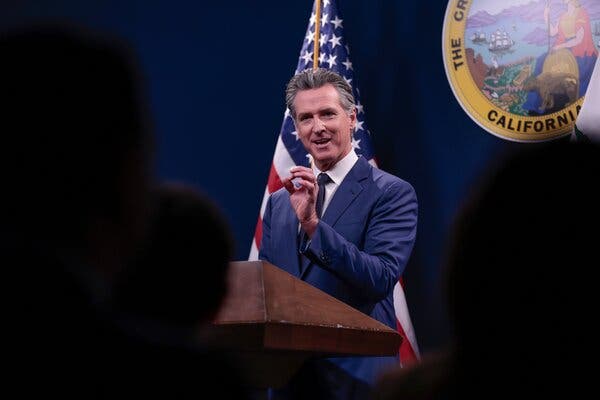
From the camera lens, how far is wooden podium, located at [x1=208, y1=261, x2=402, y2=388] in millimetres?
1872

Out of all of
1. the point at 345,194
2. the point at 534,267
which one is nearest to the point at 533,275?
the point at 534,267

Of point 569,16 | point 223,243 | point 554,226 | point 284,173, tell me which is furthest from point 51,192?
point 569,16

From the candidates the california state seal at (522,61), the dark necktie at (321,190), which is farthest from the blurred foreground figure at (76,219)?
the california state seal at (522,61)

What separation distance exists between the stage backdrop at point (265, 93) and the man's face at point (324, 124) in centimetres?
89

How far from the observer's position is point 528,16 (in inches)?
156

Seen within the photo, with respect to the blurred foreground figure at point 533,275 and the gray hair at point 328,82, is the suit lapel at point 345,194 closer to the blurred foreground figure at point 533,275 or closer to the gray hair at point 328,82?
the gray hair at point 328,82

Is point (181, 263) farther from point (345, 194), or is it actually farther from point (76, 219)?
point (345, 194)

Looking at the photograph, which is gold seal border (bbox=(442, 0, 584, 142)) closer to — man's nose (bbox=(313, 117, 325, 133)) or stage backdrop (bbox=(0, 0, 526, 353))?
stage backdrop (bbox=(0, 0, 526, 353))

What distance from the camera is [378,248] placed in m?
2.79

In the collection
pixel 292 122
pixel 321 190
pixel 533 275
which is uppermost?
pixel 533 275

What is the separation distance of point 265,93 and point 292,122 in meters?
0.42

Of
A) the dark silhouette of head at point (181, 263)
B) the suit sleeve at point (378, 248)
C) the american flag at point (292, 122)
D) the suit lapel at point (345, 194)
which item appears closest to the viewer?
the dark silhouette of head at point (181, 263)

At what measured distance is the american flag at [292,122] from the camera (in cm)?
381

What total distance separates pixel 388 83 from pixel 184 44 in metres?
0.98
